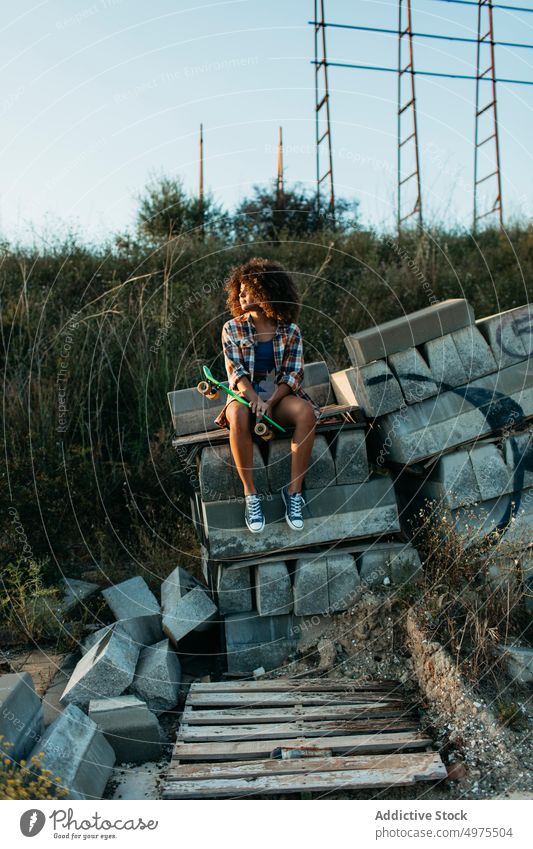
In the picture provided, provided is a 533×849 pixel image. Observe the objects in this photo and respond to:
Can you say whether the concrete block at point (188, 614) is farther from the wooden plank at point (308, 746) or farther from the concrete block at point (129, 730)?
the wooden plank at point (308, 746)

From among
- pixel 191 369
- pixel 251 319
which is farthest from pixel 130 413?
pixel 251 319

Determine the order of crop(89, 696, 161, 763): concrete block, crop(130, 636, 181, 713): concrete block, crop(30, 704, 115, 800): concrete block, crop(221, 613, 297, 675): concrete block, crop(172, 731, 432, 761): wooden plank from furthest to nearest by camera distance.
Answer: crop(221, 613, 297, 675): concrete block → crop(130, 636, 181, 713): concrete block → crop(89, 696, 161, 763): concrete block → crop(172, 731, 432, 761): wooden plank → crop(30, 704, 115, 800): concrete block

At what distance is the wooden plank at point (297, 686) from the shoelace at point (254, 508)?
1.04 m

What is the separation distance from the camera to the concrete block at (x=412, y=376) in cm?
522

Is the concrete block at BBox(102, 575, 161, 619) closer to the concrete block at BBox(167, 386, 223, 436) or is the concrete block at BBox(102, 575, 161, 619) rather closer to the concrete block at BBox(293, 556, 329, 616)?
the concrete block at BBox(293, 556, 329, 616)

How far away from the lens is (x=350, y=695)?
4.37 metres

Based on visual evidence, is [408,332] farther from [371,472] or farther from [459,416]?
[371,472]

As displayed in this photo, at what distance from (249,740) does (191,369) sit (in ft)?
16.4

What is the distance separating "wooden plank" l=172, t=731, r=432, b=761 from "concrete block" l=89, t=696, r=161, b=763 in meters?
0.17

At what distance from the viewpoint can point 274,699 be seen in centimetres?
433

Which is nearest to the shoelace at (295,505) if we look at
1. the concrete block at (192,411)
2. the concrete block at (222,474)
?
the concrete block at (222,474)

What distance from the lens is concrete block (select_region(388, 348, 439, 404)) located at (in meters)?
5.22

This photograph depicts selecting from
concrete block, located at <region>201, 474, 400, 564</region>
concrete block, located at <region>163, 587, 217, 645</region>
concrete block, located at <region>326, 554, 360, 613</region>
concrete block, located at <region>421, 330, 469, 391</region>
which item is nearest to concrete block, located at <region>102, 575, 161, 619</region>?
concrete block, located at <region>163, 587, 217, 645</region>

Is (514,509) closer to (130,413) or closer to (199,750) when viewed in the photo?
(199,750)
